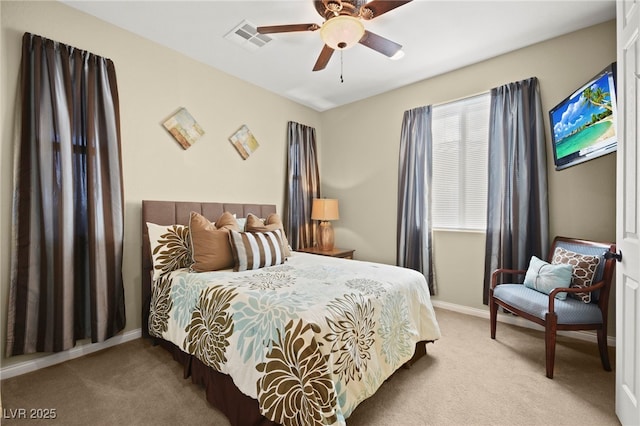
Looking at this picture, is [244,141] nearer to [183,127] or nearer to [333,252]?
[183,127]

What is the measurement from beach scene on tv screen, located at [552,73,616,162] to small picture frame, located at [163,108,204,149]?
3477 mm

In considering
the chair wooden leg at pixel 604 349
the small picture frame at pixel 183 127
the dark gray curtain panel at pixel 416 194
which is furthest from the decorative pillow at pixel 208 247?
the chair wooden leg at pixel 604 349

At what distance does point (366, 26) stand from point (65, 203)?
2.86 m

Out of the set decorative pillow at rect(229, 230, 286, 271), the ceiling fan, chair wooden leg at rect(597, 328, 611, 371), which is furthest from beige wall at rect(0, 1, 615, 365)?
the ceiling fan

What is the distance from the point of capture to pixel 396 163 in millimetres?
3883

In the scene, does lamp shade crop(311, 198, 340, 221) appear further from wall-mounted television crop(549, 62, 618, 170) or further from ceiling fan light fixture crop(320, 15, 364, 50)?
wall-mounted television crop(549, 62, 618, 170)

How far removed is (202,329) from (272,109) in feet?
10.1

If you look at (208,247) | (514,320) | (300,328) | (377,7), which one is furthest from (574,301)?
(208,247)

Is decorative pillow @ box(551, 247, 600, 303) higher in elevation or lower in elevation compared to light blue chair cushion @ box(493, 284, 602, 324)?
higher

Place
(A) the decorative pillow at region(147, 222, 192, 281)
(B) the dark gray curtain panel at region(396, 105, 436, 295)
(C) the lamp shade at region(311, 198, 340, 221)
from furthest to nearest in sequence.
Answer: (C) the lamp shade at region(311, 198, 340, 221)
(B) the dark gray curtain panel at region(396, 105, 436, 295)
(A) the decorative pillow at region(147, 222, 192, 281)

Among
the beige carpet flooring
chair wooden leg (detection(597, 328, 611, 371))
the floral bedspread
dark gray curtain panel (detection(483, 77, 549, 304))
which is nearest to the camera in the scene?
the floral bedspread

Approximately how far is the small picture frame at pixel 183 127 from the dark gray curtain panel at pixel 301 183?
4.54ft

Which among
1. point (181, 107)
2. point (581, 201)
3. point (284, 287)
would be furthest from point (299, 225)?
point (581, 201)

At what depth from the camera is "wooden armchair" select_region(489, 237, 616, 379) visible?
2.05 metres
